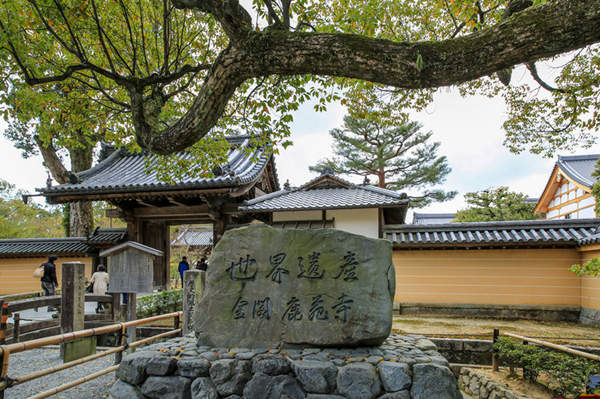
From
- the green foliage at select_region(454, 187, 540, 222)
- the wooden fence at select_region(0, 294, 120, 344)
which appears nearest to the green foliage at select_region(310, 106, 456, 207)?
the green foliage at select_region(454, 187, 540, 222)

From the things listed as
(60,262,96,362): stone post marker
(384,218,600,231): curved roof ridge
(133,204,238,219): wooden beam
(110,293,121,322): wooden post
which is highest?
(133,204,238,219): wooden beam

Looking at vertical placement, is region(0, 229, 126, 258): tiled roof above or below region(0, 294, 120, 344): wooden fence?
above

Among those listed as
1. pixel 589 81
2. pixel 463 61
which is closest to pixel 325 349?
pixel 463 61

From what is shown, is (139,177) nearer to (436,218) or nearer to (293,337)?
(293,337)

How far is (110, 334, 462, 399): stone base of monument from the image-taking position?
3.61 m

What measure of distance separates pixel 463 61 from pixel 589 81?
3.50 meters

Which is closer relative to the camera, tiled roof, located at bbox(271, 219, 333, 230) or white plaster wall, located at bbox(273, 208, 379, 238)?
white plaster wall, located at bbox(273, 208, 379, 238)

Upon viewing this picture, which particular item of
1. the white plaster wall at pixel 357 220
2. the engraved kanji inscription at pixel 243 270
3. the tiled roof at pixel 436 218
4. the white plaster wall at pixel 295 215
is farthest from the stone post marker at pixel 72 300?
the tiled roof at pixel 436 218

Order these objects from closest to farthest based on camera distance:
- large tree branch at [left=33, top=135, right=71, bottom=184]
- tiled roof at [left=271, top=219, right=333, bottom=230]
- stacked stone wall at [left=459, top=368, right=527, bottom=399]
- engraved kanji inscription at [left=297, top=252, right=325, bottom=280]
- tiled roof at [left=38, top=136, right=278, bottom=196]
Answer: engraved kanji inscription at [left=297, top=252, right=325, bottom=280], stacked stone wall at [left=459, top=368, right=527, bottom=399], tiled roof at [left=38, top=136, right=278, bottom=196], tiled roof at [left=271, top=219, right=333, bottom=230], large tree branch at [left=33, top=135, right=71, bottom=184]

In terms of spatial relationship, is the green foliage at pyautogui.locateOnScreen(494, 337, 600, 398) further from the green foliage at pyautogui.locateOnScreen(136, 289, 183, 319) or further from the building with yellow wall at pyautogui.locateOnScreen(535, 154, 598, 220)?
the building with yellow wall at pyautogui.locateOnScreen(535, 154, 598, 220)

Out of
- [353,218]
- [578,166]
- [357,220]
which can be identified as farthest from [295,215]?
[578,166]

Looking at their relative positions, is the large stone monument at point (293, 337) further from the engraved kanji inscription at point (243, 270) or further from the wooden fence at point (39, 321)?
the wooden fence at point (39, 321)

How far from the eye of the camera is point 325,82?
6.55 metres

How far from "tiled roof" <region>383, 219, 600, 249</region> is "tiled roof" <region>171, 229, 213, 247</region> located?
68.0 ft
